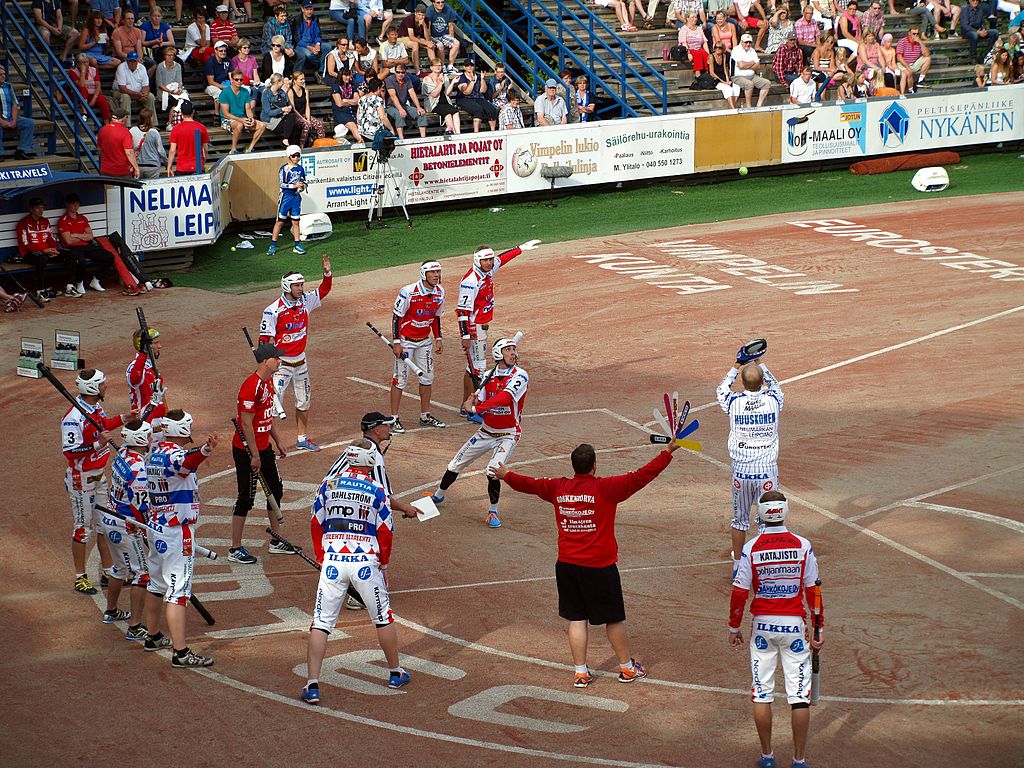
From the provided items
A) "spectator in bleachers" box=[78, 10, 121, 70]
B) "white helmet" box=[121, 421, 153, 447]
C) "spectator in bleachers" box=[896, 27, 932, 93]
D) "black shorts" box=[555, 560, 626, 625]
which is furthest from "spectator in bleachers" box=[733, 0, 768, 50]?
"black shorts" box=[555, 560, 626, 625]

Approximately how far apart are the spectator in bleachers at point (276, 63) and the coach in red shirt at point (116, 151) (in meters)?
5.46

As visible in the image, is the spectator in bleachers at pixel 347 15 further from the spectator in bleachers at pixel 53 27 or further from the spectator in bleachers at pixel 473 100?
the spectator in bleachers at pixel 53 27

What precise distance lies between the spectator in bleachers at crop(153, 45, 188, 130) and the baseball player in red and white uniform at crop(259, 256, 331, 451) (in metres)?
13.1

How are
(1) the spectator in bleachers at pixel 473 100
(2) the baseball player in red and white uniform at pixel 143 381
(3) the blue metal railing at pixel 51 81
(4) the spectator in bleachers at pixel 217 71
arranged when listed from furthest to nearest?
1. (1) the spectator in bleachers at pixel 473 100
2. (4) the spectator in bleachers at pixel 217 71
3. (3) the blue metal railing at pixel 51 81
4. (2) the baseball player in red and white uniform at pixel 143 381

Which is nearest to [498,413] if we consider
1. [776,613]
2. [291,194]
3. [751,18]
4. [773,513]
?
[773,513]

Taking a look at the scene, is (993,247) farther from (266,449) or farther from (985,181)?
(266,449)

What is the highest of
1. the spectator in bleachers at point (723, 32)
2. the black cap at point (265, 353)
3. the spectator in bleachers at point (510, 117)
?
the spectator in bleachers at point (723, 32)

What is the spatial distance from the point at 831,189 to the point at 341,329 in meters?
15.8

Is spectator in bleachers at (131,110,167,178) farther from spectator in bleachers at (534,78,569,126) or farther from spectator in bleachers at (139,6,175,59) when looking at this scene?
spectator in bleachers at (534,78,569,126)

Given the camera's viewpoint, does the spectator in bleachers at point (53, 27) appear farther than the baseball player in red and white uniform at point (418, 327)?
Yes

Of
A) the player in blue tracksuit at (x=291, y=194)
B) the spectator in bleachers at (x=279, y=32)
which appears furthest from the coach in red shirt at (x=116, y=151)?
the spectator in bleachers at (x=279, y=32)

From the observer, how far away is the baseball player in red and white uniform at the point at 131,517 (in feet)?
38.6

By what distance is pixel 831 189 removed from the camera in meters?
33.2

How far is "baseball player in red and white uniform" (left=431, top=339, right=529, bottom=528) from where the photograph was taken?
1483 cm
